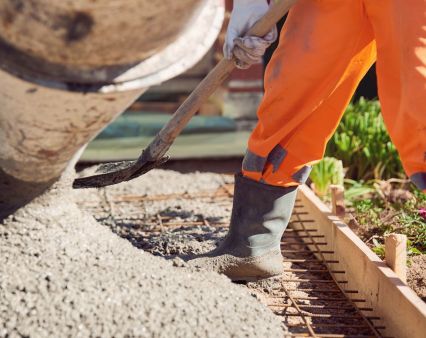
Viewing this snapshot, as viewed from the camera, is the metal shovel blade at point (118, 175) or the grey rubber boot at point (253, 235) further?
the metal shovel blade at point (118, 175)

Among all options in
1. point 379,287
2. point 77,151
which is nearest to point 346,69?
point 379,287

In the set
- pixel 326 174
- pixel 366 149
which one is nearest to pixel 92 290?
pixel 326 174

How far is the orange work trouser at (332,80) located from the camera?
2.31 m

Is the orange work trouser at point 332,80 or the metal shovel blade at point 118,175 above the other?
the orange work trouser at point 332,80

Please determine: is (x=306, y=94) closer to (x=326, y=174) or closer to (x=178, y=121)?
(x=178, y=121)

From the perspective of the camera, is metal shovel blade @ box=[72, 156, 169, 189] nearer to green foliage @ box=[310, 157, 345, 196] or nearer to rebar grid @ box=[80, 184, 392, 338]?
rebar grid @ box=[80, 184, 392, 338]

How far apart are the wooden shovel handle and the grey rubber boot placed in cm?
30

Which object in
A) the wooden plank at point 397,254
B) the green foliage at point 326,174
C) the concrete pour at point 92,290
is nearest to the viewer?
the concrete pour at point 92,290

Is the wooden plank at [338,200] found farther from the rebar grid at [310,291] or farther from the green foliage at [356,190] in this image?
the green foliage at [356,190]

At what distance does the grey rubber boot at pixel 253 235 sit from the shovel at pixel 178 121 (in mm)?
301

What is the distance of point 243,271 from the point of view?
2.85 metres

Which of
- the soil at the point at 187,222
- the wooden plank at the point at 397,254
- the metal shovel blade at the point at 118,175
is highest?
the wooden plank at the point at 397,254

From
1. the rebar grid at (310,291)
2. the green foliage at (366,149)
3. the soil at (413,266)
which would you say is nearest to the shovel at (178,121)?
the rebar grid at (310,291)

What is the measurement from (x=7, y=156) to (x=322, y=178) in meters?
2.34
